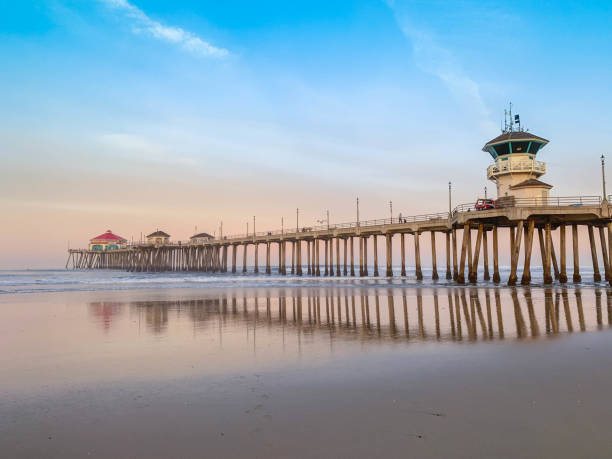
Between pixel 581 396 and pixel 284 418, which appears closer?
pixel 284 418

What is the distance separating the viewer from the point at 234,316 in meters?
13.6

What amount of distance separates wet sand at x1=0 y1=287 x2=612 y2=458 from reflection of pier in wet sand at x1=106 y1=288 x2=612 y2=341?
140 millimetres

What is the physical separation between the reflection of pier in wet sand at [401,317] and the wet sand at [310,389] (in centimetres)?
14

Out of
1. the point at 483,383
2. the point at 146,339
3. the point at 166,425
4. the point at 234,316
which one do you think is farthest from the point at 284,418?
the point at 234,316

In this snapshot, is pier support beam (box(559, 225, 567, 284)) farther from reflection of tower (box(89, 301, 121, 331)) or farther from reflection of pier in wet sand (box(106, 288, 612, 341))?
reflection of tower (box(89, 301, 121, 331))

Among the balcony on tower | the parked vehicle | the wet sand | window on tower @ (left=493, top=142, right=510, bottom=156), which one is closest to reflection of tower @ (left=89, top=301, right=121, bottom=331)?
the wet sand

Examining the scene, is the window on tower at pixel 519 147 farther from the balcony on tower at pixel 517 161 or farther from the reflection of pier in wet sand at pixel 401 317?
the reflection of pier in wet sand at pixel 401 317

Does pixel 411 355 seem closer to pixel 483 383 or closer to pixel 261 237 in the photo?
pixel 483 383

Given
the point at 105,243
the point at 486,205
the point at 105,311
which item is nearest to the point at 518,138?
the point at 486,205

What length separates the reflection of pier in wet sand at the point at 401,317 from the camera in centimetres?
1004

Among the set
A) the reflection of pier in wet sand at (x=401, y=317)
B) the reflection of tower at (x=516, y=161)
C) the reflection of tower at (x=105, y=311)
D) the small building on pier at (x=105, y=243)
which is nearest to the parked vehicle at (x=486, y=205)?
the reflection of tower at (x=516, y=161)

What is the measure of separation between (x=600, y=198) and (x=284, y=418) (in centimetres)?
2949

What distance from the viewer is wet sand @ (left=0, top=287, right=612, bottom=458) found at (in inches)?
153

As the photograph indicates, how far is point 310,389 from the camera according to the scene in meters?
5.61
